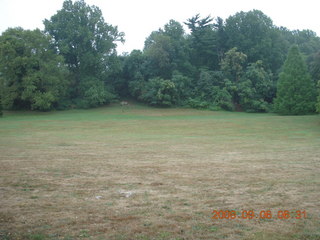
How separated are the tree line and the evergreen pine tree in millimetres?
132

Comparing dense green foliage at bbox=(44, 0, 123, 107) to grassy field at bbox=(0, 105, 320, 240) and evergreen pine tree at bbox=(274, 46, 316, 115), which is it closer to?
evergreen pine tree at bbox=(274, 46, 316, 115)

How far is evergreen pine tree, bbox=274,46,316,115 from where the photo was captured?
4425 cm

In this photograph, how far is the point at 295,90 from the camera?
148 ft

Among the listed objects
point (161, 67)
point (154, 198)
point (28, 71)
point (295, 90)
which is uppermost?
point (161, 67)

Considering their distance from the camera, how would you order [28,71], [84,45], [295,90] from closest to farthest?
[295,90] < [28,71] < [84,45]

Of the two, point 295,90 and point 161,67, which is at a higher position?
point 161,67

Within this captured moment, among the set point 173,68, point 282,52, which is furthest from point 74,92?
point 282,52

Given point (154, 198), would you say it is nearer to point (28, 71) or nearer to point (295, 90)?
point (295, 90)
